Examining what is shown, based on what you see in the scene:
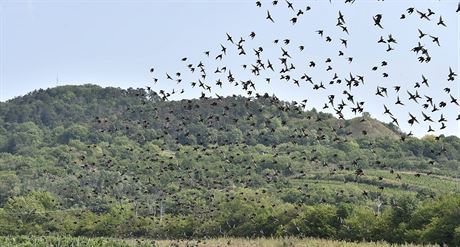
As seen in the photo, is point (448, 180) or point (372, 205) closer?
point (372, 205)

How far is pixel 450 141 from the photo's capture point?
645 ft

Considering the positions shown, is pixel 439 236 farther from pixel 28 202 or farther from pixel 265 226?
pixel 28 202

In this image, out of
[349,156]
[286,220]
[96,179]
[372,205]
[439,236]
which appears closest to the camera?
[439,236]

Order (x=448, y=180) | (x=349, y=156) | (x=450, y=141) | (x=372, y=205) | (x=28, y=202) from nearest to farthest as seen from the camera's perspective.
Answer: (x=372, y=205) → (x=28, y=202) → (x=448, y=180) → (x=349, y=156) → (x=450, y=141)

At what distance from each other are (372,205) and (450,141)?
102 meters

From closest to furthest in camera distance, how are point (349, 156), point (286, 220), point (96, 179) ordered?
point (286, 220) → point (96, 179) → point (349, 156)

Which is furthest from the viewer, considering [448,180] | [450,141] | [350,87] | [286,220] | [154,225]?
[450,141]

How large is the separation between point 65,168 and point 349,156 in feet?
281

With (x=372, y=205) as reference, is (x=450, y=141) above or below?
above

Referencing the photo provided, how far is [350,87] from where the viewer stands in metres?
24.5

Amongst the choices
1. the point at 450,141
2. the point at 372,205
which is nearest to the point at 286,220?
the point at 372,205

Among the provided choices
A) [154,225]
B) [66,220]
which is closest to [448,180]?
[154,225]

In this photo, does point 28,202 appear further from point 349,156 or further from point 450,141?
point 450,141

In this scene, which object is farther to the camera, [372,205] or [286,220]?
[372,205]
